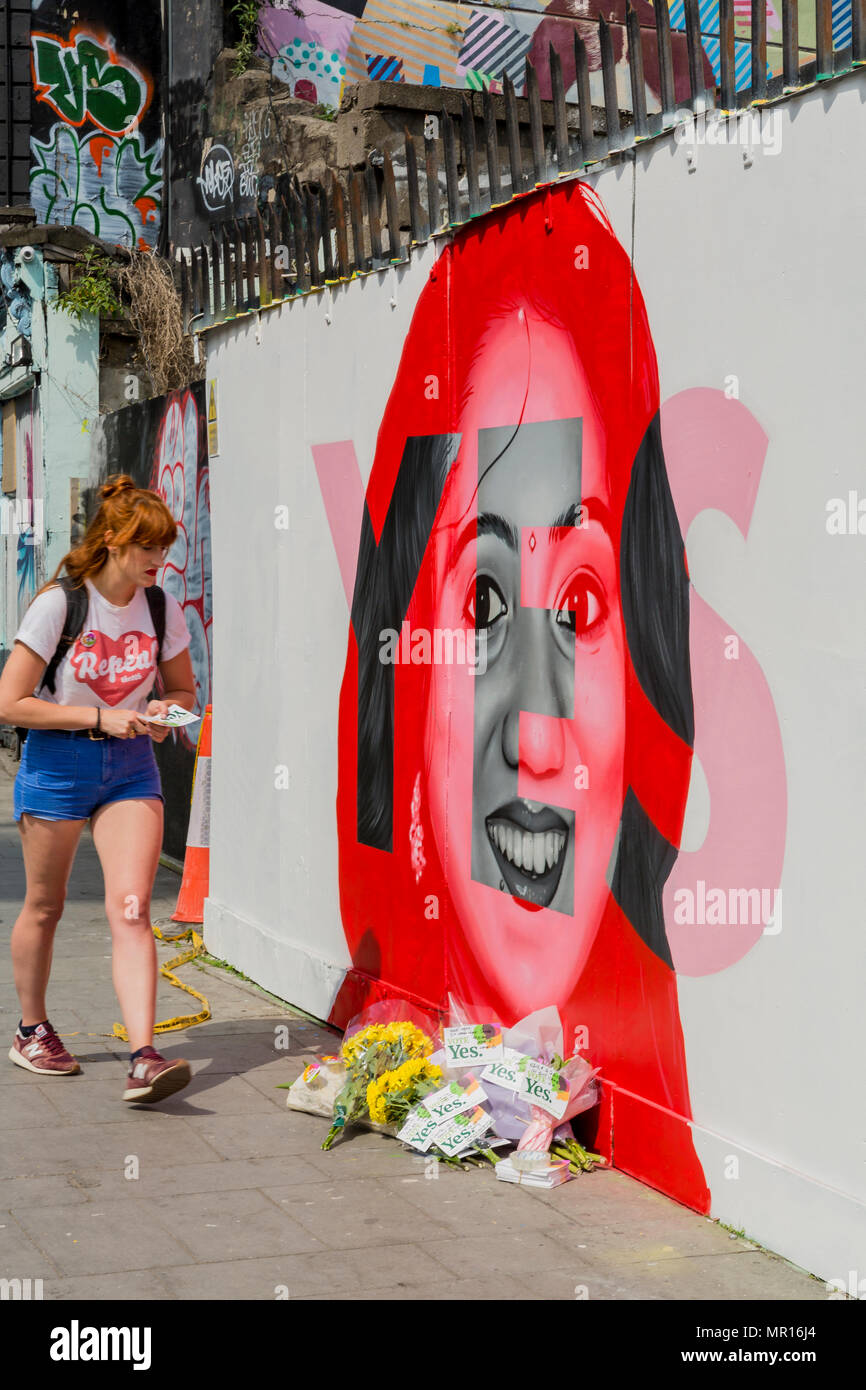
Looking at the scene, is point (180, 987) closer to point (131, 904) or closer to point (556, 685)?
point (131, 904)

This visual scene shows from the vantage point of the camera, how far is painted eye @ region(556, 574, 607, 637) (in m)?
4.64

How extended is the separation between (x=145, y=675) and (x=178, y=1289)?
220 cm

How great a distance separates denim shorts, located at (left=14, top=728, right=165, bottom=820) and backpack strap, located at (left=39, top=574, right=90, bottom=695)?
18 cm

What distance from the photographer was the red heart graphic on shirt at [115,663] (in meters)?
5.23

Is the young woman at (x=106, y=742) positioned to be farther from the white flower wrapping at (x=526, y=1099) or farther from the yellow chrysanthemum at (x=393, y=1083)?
the white flower wrapping at (x=526, y=1099)

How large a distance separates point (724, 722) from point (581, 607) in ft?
2.52

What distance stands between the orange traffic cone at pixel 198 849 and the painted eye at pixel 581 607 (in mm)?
3638

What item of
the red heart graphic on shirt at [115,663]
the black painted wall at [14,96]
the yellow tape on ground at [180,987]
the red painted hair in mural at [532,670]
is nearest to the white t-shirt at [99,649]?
the red heart graphic on shirt at [115,663]

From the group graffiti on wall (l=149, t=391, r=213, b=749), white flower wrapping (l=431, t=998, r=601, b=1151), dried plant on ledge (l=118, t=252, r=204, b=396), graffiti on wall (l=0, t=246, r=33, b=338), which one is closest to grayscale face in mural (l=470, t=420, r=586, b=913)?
white flower wrapping (l=431, t=998, r=601, b=1151)

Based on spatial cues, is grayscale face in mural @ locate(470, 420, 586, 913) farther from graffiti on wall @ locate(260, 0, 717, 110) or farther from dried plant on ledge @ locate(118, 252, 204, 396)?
graffiti on wall @ locate(260, 0, 717, 110)

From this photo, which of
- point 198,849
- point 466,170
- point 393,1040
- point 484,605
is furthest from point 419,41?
point 393,1040

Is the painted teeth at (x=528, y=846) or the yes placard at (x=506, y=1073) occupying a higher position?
the painted teeth at (x=528, y=846)

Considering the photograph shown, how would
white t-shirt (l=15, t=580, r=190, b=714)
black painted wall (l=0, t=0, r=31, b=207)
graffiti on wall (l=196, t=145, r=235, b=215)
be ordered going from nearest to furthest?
1. white t-shirt (l=15, t=580, r=190, b=714)
2. graffiti on wall (l=196, t=145, r=235, b=215)
3. black painted wall (l=0, t=0, r=31, b=207)
